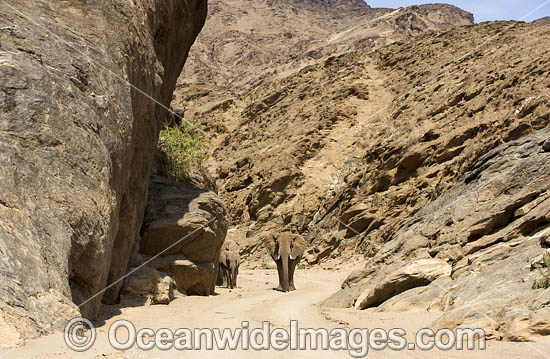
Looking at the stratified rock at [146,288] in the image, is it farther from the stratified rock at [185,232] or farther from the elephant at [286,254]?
the elephant at [286,254]

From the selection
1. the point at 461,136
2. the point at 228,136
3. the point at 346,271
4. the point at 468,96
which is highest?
the point at 228,136

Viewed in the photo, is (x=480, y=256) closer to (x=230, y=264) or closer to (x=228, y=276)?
(x=230, y=264)

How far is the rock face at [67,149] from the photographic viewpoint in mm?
6309

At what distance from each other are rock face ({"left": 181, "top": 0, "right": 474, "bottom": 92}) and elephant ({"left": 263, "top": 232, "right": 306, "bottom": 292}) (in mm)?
71095

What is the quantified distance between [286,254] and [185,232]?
5448mm

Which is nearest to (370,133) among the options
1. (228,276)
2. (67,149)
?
(228,276)

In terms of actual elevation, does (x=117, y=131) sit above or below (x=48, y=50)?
below

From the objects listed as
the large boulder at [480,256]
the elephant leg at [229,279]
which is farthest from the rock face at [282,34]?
the large boulder at [480,256]

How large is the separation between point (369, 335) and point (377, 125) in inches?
1417

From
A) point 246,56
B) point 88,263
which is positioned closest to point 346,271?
point 88,263

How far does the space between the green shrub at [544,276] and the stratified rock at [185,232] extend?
9918mm

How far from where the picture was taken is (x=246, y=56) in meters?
120

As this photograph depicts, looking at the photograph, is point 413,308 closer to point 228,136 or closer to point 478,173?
point 478,173

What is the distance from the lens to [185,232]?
1427 cm
